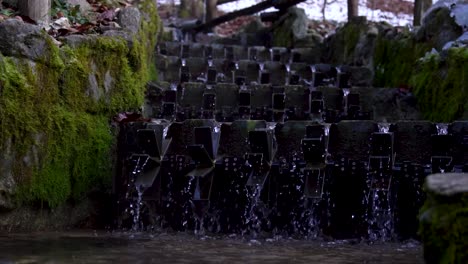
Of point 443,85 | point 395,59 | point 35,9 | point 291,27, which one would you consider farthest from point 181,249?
point 291,27

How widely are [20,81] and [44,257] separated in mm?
1400

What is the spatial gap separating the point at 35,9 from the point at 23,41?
2.80ft

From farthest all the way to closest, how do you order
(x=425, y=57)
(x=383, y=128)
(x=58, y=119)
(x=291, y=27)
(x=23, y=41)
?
(x=291, y=27)
(x=425, y=57)
(x=383, y=128)
(x=58, y=119)
(x=23, y=41)

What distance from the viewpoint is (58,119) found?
504 centimetres

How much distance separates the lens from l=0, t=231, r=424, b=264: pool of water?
3.86 m

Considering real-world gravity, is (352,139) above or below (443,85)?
below

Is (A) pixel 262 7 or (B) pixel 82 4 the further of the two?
(A) pixel 262 7

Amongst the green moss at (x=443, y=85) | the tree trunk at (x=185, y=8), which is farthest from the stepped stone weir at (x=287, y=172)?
the tree trunk at (x=185, y=8)

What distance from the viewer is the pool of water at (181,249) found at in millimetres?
3855

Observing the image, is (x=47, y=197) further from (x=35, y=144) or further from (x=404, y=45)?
(x=404, y=45)

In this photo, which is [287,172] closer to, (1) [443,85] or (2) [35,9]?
(1) [443,85]

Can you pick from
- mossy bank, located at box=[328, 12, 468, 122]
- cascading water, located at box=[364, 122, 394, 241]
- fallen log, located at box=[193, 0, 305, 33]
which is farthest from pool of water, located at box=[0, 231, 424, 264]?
fallen log, located at box=[193, 0, 305, 33]

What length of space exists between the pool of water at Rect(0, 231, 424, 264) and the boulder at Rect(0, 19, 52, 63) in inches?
45.5

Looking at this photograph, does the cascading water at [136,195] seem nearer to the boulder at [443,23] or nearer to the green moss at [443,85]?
the green moss at [443,85]
